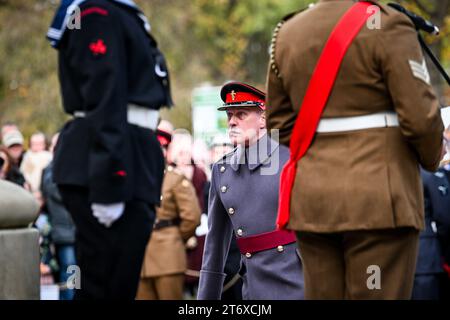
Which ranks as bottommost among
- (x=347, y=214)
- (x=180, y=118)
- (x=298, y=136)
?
(x=180, y=118)

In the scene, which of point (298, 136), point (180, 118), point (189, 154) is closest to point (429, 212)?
point (189, 154)

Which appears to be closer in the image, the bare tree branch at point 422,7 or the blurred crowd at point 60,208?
the blurred crowd at point 60,208

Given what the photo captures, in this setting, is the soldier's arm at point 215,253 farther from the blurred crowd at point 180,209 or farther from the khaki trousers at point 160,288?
the khaki trousers at point 160,288

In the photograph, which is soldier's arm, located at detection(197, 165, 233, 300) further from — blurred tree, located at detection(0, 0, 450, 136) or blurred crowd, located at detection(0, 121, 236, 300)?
blurred tree, located at detection(0, 0, 450, 136)

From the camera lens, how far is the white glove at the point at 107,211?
17.4ft

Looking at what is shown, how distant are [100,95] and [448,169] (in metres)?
7.09

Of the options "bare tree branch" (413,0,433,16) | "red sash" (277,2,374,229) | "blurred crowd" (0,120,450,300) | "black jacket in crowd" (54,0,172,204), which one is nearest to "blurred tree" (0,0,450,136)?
"bare tree branch" (413,0,433,16)

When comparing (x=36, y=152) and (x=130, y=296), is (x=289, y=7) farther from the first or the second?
(x=130, y=296)

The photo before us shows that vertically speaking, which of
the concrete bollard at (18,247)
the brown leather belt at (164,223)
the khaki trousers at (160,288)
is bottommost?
the khaki trousers at (160,288)

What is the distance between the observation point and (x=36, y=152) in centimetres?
1594

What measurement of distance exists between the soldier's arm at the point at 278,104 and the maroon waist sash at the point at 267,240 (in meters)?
1.03

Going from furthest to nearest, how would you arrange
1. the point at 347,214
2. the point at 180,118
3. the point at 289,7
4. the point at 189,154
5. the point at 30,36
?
the point at 289,7 < the point at 180,118 < the point at 30,36 < the point at 189,154 < the point at 347,214

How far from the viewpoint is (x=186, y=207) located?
1184 centimetres

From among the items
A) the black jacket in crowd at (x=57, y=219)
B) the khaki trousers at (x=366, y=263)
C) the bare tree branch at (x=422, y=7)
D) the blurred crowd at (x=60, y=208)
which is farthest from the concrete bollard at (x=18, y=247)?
the bare tree branch at (x=422, y=7)
